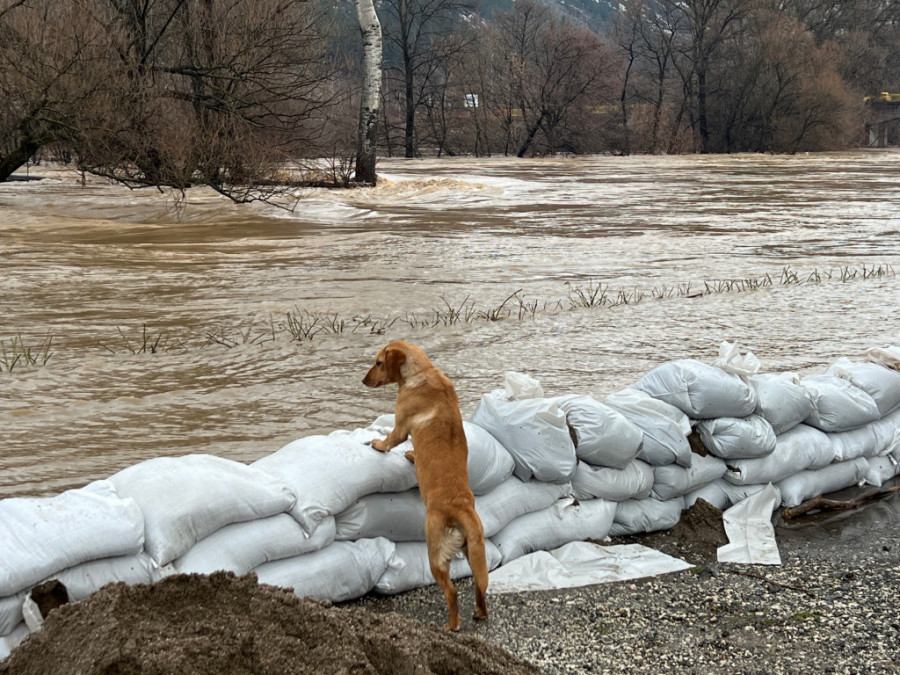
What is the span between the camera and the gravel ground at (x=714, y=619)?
2389 millimetres

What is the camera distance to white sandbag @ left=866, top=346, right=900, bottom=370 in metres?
4.03

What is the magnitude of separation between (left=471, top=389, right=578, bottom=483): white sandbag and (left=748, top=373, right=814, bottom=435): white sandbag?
3.09ft

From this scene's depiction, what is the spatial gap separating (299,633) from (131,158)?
10.2 meters

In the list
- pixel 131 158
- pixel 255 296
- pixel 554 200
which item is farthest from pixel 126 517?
pixel 554 200

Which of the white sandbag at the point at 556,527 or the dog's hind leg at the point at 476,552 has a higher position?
the dog's hind leg at the point at 476,552

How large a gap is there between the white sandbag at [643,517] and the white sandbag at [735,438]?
0.31 metres

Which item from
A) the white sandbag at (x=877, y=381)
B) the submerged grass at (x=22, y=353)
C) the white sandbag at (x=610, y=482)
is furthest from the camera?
the submerged grass at (x=22, y=353)

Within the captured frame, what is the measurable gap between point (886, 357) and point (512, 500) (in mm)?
2008

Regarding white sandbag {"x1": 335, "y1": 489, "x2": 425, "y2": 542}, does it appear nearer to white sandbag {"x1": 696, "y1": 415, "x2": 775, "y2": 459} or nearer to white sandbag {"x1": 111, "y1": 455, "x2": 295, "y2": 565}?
white sandbag {"x1": 111, "y1": 455, "x2": 295, "y2": 565}

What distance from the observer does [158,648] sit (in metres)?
1.83

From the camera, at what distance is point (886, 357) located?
4059 millimetres

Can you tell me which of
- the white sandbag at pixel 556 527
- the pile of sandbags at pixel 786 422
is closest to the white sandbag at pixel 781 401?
the pile of sandbags at pixel 786 422

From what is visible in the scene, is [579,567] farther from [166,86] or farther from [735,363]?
[166,86]

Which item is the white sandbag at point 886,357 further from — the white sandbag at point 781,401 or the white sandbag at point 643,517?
the white sandbag at point 643,517
